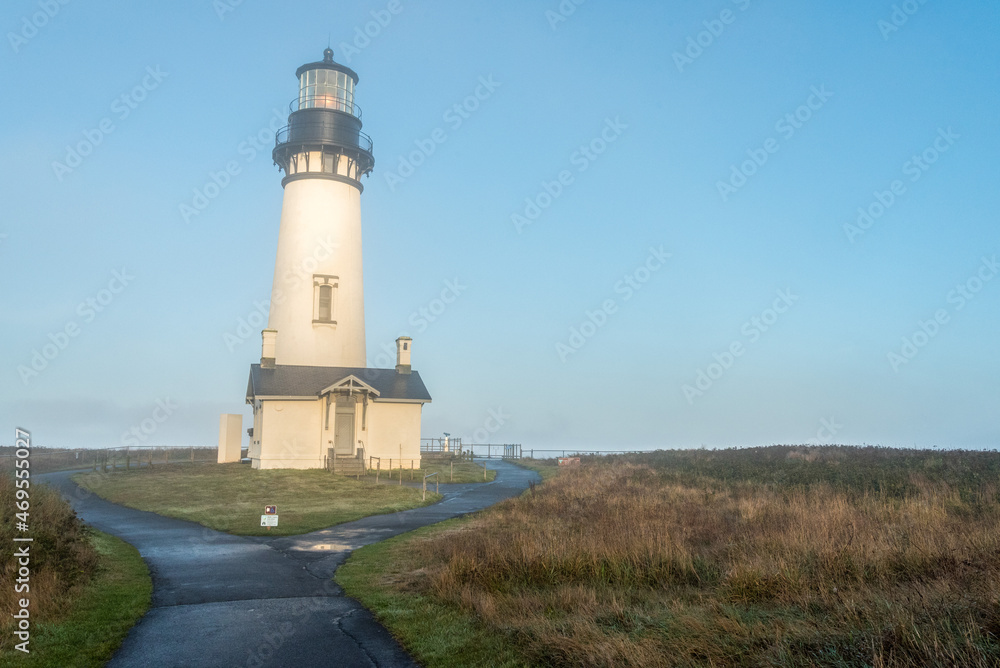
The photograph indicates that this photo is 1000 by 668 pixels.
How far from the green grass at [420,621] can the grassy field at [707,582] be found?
31 millimetres

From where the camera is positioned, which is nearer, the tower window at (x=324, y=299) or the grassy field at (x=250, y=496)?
the grassy field at (x=250, y=496)

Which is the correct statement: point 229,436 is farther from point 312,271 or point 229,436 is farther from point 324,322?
point 312,271

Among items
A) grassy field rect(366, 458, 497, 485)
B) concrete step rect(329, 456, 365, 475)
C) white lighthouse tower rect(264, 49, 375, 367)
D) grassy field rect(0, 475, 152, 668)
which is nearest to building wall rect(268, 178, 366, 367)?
white lighthouse tower rect(264, 49, 375, 367)

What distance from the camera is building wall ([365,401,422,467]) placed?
3747cm

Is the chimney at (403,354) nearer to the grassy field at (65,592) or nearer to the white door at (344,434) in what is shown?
the white door at (344,434)

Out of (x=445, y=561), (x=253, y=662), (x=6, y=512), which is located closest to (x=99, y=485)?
(x=6, y=512)

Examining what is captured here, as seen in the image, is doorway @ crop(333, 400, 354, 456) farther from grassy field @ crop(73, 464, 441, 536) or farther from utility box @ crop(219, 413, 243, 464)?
utility box @ crop(219, 413, 243, 464)

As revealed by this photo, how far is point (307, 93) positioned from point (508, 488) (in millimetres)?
23574

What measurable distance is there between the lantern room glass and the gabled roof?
549 inches

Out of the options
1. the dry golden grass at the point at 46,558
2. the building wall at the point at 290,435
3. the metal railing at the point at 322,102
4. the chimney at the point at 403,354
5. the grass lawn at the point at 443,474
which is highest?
the metal railing at the point at 322,102

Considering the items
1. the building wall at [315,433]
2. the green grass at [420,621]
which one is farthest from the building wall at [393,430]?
the green grass at [420,621]

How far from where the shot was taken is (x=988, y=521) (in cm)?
1290

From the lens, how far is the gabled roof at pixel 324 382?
35.8 meters

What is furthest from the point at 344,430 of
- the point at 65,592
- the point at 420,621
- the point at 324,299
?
the point at 420,621
